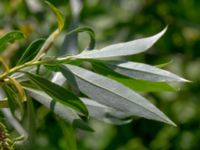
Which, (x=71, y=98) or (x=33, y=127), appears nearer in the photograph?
(x=71, y=98)

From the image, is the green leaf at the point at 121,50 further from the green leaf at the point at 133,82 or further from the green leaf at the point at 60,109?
the green leaf at the point at 60,109

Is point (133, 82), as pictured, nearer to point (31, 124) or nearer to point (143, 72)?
point (143, 72)

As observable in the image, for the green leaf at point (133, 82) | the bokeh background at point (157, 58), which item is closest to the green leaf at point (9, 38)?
the green leaf at point (133, 82)

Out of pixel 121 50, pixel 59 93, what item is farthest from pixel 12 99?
pixel 121 50

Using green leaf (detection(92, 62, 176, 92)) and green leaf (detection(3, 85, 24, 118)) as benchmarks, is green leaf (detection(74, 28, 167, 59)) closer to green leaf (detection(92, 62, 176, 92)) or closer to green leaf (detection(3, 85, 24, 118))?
green leaf (detection(92, 62, 176, 92))

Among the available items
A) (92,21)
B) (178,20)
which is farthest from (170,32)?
(92,21)

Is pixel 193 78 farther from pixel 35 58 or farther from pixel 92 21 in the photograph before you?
pixel 35 58

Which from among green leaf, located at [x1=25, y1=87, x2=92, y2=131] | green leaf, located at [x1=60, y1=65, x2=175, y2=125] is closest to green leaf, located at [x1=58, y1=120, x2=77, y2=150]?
green leaf, located at [x1=25, y1=87, x2=92, y2=131]
